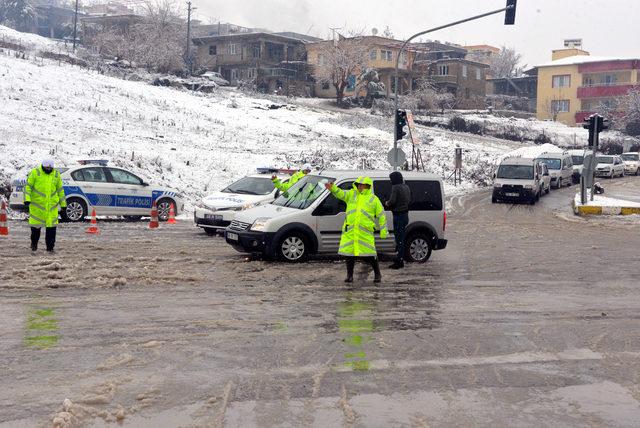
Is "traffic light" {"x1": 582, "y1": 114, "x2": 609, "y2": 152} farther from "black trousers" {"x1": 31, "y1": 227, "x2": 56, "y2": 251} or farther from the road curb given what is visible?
"black trousers" {"x1": 31, "y1": 227, "x2": 56, "y2": 251}

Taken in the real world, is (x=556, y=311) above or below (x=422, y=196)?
below

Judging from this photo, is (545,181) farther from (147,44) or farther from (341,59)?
(147,44)

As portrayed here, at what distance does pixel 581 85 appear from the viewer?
8450cm

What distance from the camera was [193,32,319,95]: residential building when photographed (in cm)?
8031

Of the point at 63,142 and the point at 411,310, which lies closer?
the point at 411,310

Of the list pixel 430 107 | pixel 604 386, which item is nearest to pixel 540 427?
pixel 604 386

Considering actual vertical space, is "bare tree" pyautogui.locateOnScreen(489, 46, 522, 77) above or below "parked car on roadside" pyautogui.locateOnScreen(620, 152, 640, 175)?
above

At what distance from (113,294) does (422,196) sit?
6421 millimetres

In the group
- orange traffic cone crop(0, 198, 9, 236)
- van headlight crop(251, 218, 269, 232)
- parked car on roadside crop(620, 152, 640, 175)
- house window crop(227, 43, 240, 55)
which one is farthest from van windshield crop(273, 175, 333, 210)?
house window crop(227, 43, 240, 55)

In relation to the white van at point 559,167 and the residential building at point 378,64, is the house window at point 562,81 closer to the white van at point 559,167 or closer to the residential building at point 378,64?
the residential building at point 378,64

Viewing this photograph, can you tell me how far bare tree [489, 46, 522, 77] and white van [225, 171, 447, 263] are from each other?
420 ft

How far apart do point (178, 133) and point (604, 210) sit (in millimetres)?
21326

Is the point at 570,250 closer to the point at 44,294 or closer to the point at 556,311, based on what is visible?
the point at 556,311

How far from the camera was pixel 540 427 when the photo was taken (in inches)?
211
